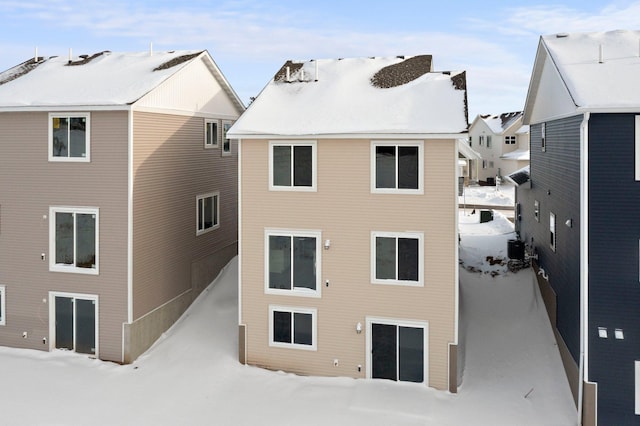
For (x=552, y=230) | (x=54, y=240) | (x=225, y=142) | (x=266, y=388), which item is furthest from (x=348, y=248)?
(x=225, y=142)

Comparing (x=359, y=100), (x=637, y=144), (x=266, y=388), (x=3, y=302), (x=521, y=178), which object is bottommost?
(x=266, y=388)

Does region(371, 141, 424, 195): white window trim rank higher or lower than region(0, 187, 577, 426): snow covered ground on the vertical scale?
higher

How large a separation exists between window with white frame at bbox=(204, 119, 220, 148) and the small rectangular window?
17.3 feet

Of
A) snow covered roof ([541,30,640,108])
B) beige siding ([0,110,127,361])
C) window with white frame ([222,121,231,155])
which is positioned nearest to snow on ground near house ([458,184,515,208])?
window with white frame ([222,121,231,155])

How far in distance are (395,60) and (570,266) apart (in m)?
9.61

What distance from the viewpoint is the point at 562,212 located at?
16.1 metres

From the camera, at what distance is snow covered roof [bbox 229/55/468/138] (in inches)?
619

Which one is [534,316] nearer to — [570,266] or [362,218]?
[570,266]

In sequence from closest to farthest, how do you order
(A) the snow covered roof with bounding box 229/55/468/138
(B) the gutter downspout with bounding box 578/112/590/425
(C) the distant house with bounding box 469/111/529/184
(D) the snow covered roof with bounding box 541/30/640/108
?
1. (B) the gutter downspout with bounding box 578/112/590/425
2. (D) the snow covered roof with bounding box 541/30/640/108
3. (A) the snow covered roof with bounding box 229/55/468/138
4. (C) the distant house with bounding box 469/111/529/184

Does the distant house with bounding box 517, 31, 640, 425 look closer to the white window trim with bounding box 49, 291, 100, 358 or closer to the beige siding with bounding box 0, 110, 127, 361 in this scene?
the beige siding with bounding box 0, 110, 127, 361

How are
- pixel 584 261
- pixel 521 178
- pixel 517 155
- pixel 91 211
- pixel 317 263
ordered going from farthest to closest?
pixel 517 155
pixel 521 178
pixel 91 211
pixel 317 263
pixel 584 261

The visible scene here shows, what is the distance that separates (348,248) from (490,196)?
32226mm

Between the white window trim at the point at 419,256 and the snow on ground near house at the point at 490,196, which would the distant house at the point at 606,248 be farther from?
the snow on ground near house at the point at 490,196

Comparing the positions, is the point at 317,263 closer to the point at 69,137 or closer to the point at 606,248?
the point at 606,248
